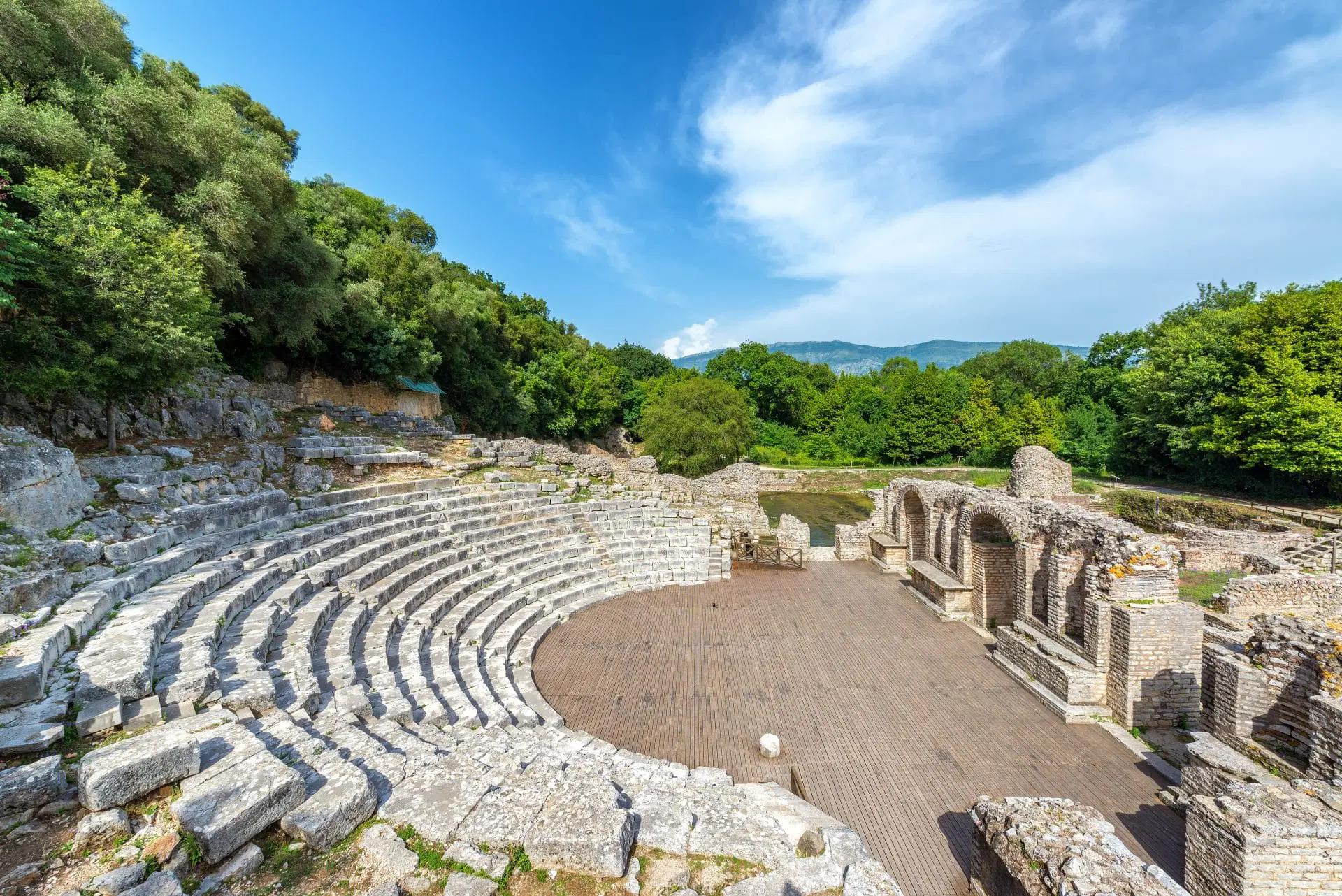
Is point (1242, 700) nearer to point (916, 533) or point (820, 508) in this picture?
point (916, 533)

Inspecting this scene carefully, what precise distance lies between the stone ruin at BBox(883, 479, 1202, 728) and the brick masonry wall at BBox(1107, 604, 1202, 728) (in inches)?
0.5

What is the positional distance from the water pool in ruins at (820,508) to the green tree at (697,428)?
417cm

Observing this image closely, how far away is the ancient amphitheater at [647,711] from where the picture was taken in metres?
3.25

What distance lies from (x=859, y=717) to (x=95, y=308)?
13204 mm

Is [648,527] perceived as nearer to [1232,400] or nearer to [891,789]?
[891,789]

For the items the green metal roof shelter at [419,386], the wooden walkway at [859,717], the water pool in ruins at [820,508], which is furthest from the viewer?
the green metal roof shelter at [419,386]

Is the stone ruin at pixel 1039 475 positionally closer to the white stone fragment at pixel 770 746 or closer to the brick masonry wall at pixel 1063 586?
the brick masonry wall at pixel 1063 586

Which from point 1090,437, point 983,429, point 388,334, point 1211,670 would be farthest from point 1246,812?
point 983,429

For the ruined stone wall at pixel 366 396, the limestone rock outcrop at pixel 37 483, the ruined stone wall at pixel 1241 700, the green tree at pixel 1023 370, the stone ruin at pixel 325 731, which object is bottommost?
the ruined stone wall at pixel 1241 700

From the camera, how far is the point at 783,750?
7008 mm

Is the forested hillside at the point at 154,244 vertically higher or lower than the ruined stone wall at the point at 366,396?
higher

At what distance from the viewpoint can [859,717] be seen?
779cm

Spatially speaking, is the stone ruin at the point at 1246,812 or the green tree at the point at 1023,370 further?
the green tree at the point at 1023,370

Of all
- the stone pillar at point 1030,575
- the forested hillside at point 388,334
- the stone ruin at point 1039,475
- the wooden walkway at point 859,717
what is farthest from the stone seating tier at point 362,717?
the stone ruin at point 1039,475
